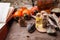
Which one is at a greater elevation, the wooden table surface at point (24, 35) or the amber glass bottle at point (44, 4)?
the amber glass bottle at point (44, 4)

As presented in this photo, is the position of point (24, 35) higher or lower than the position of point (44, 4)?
lower

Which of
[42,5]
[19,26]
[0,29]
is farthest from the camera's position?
[42,5]

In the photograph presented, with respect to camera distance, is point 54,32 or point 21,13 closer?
point 54,32

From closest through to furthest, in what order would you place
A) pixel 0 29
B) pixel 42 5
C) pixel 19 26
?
pixel 0 29 → pixel 19 26 → pixel 42 5

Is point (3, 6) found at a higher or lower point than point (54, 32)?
higher

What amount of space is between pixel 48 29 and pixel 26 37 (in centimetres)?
14

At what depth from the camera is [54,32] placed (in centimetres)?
85

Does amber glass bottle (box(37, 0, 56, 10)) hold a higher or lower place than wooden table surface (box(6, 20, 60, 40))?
higher

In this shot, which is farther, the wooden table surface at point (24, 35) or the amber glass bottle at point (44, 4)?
the amber glass bottle at point (44, 4)

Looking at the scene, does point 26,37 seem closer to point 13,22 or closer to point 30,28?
point 30,28

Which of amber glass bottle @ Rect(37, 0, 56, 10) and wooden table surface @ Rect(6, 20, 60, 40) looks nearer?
wooden table surface @ Rect(6, 20, 60, 40)

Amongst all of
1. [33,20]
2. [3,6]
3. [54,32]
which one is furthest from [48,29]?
[3,6]

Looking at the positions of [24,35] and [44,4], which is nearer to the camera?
[24,35]

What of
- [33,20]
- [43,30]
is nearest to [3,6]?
[33,20]
